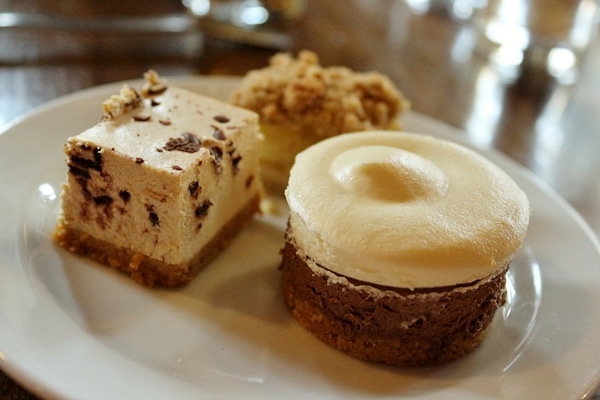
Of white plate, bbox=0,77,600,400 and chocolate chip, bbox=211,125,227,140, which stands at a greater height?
chocolate chip, bbox=211,125,227,140

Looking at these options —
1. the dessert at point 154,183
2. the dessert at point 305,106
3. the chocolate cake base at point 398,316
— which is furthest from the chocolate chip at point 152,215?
the dessert at point 305,106

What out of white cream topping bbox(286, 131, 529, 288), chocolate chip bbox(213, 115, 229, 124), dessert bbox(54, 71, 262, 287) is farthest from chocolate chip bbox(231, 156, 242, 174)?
white cream topping bbox(286, 131, 529, 288)

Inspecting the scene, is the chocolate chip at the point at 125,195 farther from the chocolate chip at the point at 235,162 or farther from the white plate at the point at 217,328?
the chocolate chip at the point at 235,162

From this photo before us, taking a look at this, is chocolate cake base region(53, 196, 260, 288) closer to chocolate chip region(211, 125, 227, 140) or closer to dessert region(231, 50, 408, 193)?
chocolate chip region(211, 125, 227, 140)

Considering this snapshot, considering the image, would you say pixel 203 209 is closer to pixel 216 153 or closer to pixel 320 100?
pixel 216 153

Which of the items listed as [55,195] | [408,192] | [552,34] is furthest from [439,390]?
[552,34]

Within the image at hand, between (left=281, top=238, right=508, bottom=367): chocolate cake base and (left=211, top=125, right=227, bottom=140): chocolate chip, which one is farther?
(left=211, top=125, right=227, bottom=140): chocolate chip

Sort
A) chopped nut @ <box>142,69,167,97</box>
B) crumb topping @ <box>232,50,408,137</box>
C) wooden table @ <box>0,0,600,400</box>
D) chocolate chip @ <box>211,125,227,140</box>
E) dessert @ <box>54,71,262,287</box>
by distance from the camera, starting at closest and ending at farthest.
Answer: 1. dessert @ <box>54,71,262,287</box>
2. chocolate chip @ <box>211,125,227,140</box>
3. chopped nut @ <box>142,69,167,97</box>
4. crumb topping @ <box>232,50,408,137</box>
5. wooden table @ <box>0,0,600,400</box>
